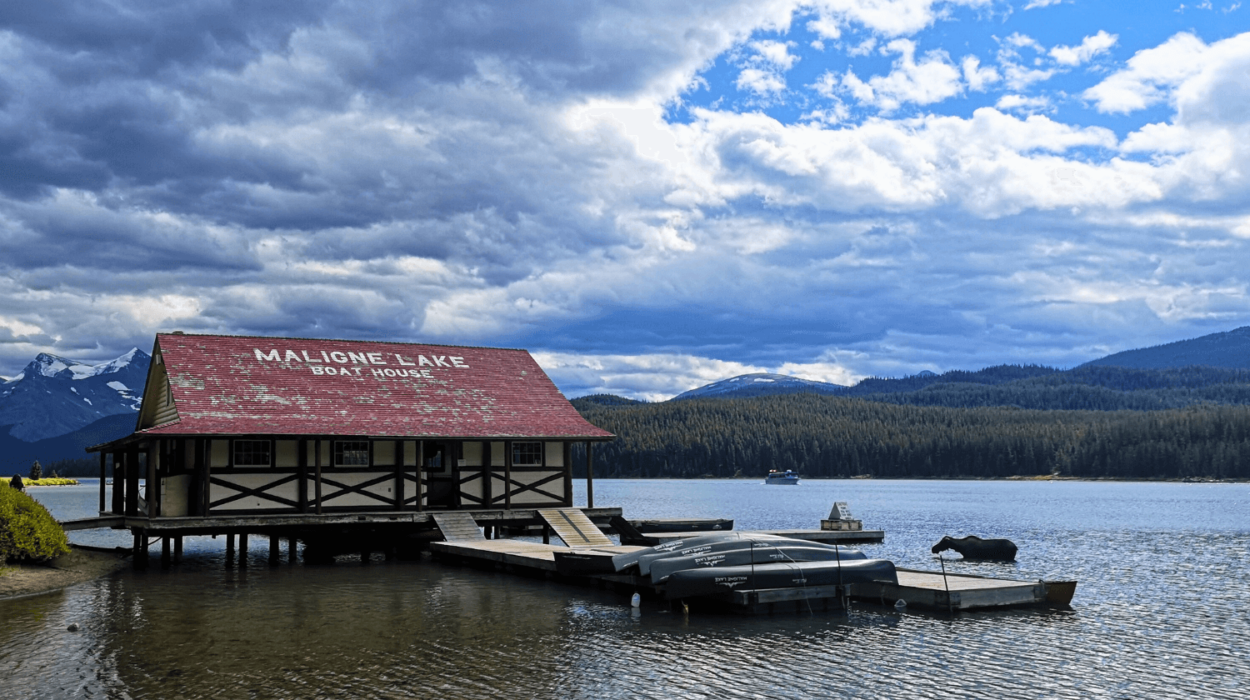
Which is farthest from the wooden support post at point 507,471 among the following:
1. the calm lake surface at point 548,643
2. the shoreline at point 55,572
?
the shoreline at point 55,572

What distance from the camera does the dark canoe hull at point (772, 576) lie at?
22422mm

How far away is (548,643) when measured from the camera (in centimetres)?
1897

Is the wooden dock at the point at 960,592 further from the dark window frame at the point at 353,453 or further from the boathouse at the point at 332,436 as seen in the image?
the dark window frame at the point at 353,453

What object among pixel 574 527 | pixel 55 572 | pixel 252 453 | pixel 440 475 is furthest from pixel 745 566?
pixel 55 572

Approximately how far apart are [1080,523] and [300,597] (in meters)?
52.3

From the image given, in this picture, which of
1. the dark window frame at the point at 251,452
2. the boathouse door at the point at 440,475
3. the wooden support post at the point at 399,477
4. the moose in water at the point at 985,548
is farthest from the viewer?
the moose in water at the point at 985,548

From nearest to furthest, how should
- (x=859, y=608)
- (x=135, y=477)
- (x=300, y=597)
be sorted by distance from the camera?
(x=859, y=608), (x=300, y=597), (x=135, y=477)

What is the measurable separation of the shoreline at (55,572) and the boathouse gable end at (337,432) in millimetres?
1983

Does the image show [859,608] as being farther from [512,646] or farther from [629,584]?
[512,646]

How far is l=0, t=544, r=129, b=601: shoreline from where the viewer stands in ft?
83.5

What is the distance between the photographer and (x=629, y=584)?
25.3m

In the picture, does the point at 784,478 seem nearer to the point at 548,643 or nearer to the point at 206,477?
the point at 206,477

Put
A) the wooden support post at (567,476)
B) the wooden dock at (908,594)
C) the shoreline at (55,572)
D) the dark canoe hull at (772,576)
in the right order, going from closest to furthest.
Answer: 1. the dark canoe hull at (772,576)
2. the wooden dock at (908,594)
3. the shoreline at (55,572)
4. the wooden support post at (567,476)

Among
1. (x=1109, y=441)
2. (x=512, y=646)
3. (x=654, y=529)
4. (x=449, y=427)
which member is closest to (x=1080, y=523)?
(x=654, y=529)
